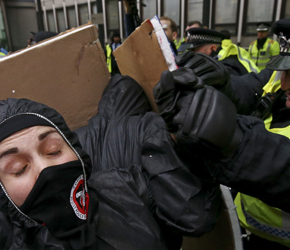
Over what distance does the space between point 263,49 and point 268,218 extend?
5505mm

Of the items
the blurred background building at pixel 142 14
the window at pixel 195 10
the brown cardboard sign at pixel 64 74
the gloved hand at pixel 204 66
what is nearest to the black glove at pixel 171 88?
the gloved hand at pixel 204 66

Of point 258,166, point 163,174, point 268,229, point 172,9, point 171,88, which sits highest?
point 172,9

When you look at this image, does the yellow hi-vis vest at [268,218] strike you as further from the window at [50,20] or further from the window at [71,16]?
the window at [50,20]

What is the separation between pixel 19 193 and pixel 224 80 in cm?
101

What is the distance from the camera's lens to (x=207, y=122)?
2.59 ft

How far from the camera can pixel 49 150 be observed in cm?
98

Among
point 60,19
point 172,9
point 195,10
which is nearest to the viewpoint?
point 195,10

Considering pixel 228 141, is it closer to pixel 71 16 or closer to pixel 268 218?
pixel 268 218

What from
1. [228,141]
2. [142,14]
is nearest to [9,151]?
[228,141]

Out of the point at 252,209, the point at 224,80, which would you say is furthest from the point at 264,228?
the point at 224,80

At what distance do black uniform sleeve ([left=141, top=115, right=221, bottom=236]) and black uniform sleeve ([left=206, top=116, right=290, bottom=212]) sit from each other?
6.1 inches

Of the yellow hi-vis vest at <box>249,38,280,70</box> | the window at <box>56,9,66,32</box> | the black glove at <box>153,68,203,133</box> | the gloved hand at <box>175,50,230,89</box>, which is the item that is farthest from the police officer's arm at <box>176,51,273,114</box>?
the window at <box>56,9,66,32</box>

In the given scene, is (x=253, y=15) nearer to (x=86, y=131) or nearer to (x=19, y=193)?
(x=86, y=131)

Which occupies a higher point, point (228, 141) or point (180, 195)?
point (228, 141)
